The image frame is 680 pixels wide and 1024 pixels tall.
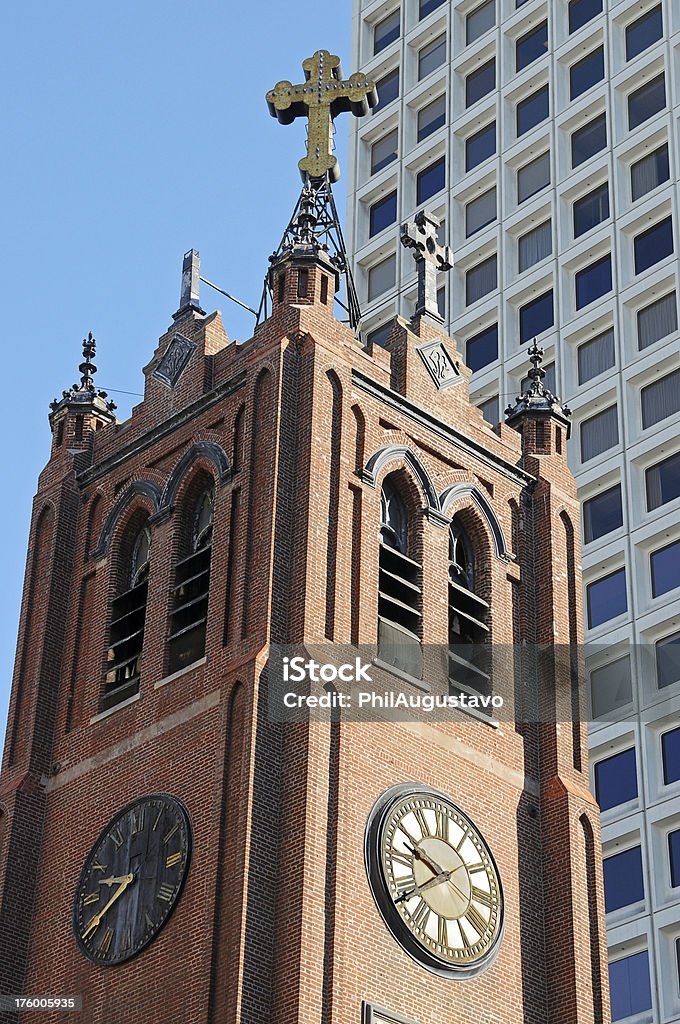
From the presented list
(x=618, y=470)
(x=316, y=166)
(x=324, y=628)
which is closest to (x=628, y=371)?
(x=618, y=470)

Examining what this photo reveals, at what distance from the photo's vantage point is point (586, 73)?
6950 cm

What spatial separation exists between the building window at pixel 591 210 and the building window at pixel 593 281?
1409 mm

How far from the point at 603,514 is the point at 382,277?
16850 millimetres

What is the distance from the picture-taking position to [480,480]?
131 feet

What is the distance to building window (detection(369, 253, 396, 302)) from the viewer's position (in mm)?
74250

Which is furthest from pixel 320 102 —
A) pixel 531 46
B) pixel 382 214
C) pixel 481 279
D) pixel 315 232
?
pixel 382 214

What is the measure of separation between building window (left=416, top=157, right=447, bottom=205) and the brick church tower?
32.1 meters

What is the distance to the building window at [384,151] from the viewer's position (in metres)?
76.8

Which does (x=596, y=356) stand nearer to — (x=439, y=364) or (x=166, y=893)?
(x=439, y=364)

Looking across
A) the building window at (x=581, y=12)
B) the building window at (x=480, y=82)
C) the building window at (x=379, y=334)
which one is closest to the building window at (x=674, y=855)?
the building window at (x=379, y=334)

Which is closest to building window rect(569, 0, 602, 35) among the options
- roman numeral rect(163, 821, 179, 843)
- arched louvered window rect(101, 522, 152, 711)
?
arched louvered window rect(101, 522, 152, 711)

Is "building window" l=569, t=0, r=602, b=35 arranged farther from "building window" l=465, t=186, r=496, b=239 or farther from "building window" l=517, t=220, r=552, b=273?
"building window" l=517, t=220, r=552, b=273

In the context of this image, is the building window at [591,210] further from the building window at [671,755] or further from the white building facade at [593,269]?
the building window at [671,755]

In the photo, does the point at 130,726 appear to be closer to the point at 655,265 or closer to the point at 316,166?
the point at 316,166
